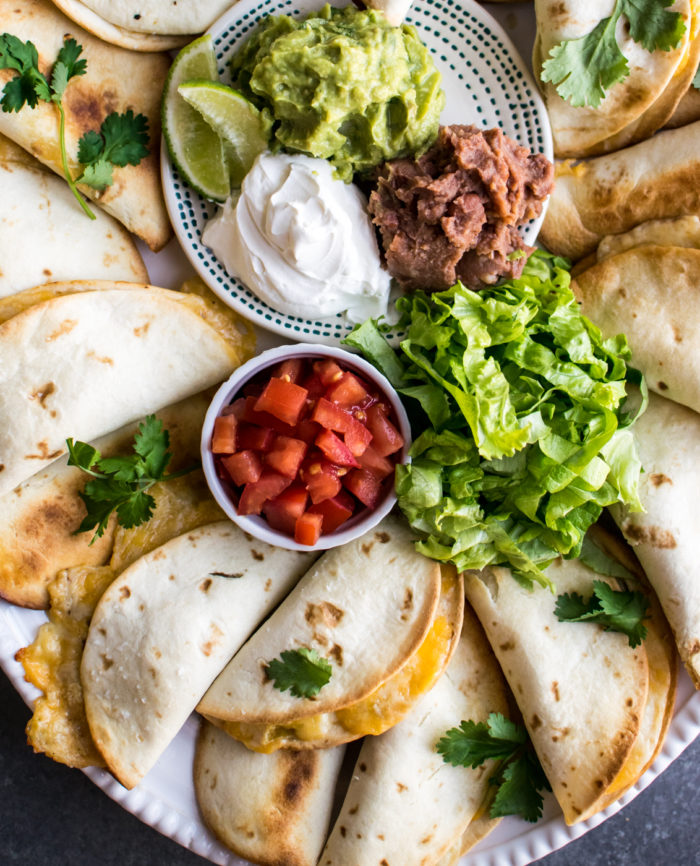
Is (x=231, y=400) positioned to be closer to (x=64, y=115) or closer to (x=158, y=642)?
(x=158, y=642)

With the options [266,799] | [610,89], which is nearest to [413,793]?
[266,799]

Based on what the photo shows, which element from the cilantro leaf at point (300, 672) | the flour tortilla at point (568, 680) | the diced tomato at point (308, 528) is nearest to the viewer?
the diced tomato at point (308, 528)

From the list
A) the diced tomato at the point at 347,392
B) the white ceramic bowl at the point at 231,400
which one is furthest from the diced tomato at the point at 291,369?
the diced tomato at the point at 347,392

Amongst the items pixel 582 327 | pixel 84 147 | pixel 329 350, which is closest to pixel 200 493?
pixel 329 350

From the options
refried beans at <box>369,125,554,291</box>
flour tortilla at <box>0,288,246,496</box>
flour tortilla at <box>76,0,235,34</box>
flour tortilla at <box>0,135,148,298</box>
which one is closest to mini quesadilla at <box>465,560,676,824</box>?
refried beans at <box>369,125,554,291</box>

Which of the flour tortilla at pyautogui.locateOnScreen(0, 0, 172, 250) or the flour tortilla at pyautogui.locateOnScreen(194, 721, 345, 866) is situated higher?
the flour tortilla at pyautogui.locateOnScreen(0, 0, 172, 250)

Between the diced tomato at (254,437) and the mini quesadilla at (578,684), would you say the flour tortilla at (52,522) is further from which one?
the mini quesadilla at (578,684)

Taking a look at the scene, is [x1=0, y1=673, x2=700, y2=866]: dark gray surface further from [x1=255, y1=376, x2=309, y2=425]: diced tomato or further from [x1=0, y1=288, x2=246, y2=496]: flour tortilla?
[x1=255, y1=376, x2=309, y2=425]: diced tomato
